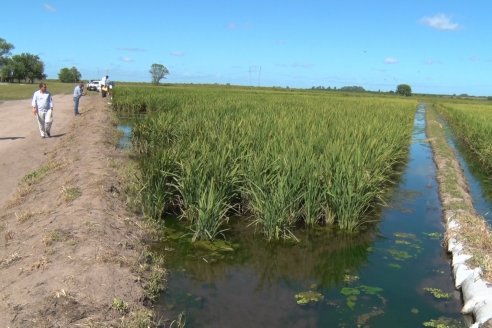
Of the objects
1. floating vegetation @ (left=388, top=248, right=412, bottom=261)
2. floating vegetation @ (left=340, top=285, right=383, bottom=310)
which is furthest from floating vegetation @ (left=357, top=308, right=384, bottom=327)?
→ floating vegetation @ (left=388, top=248, right=412, bottom=261)

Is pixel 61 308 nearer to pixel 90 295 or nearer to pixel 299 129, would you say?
pixel 90 295

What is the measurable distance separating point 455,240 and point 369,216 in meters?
1.86

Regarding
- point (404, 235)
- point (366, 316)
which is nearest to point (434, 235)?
point (404, 235)

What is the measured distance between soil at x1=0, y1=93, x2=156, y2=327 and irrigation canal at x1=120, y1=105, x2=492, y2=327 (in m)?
0.60

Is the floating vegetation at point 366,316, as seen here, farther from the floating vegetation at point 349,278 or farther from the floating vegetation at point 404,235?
the floating vegetation at point 404,235

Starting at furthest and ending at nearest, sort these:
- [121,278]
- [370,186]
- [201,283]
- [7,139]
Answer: [7,139]
[370,186]
[201,283]
[121,278]

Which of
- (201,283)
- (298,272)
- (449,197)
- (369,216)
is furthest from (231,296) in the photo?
(449,197)

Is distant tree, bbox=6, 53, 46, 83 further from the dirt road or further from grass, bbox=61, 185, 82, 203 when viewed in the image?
grass, bbox=61, 185, 82, 203

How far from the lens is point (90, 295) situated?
4.21 meters

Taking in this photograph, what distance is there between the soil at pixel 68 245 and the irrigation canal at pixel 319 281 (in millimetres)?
595

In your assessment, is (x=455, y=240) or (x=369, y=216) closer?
(x=455, y=240)

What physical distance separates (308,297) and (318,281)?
54 centimetres

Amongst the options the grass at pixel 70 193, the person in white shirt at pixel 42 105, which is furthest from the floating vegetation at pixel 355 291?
the person in white shirt at pixel 42 105

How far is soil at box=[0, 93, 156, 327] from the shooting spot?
3969mm
